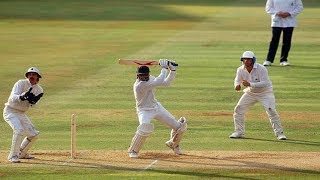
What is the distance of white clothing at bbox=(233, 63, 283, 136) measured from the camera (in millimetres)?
19641

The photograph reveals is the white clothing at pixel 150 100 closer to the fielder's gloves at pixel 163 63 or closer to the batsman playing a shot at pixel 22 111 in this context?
the fielder's gloves at pixel 163 63

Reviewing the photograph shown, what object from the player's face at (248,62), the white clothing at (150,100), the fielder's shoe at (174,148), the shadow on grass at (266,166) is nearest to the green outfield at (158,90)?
the shadow on grass at (266,166)

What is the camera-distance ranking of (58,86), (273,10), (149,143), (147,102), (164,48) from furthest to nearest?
(164,48), (273,10), (58,86), (149,143), (147,102)

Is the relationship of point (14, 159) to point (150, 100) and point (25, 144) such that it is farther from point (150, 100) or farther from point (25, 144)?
point (150, 100)

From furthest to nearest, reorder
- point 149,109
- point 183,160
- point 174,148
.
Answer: point 174,148 → point 149,109 → point 183,160

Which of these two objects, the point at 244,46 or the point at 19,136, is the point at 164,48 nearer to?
the point at 244,46

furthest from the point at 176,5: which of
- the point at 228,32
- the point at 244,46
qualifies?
the point at 244,46

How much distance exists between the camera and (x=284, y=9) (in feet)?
93.5

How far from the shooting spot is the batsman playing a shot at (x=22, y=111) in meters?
17.3

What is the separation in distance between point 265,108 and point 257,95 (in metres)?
0.30

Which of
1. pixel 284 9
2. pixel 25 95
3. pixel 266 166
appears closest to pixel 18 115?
pixel 25 95

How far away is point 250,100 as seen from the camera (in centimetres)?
1994

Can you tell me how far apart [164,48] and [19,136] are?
650 inches

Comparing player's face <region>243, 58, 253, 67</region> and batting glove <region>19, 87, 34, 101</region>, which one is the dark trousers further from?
batting glove <region>19, 87, 34, 101</region>
